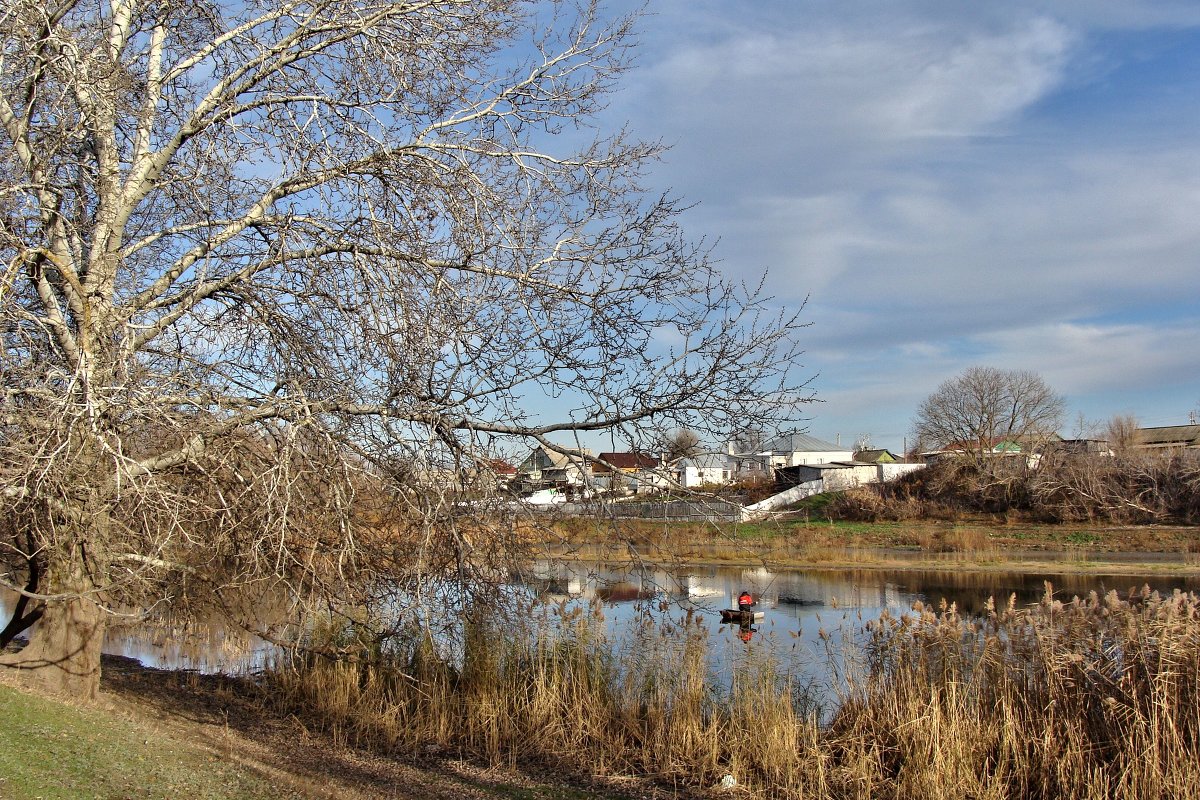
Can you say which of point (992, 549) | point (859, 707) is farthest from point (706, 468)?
point (992, 549)

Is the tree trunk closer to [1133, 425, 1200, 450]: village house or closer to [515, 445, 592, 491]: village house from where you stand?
[515, 445, 592, 491]: village house

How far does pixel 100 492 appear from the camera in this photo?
22.1ft

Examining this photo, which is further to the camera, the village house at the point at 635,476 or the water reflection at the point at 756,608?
the water reflection at the point at 756,608

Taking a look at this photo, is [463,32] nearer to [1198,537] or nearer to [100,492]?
[100,492]

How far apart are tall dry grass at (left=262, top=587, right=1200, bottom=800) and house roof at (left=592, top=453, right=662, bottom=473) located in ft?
7.67

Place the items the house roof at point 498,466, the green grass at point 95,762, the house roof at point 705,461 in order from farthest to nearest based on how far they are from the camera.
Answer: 1. the house roof at point 705,461
2. the house roof at point 498,466
3. the green grass at point 95,762

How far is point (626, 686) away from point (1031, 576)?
22.9 meters

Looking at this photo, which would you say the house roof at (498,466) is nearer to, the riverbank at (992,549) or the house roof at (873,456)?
the riverbank at (992,549)

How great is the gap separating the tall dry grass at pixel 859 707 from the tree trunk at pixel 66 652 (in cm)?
239

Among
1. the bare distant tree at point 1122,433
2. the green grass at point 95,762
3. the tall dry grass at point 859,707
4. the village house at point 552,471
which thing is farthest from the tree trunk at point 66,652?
the bare distant tree at point 1122,433

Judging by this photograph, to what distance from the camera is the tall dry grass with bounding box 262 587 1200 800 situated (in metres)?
7.32

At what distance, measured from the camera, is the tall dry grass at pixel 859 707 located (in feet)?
24.0

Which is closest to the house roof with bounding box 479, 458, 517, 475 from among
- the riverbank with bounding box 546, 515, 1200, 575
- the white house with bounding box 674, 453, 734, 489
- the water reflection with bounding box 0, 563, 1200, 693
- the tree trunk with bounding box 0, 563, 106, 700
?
the water reflection with bounding box 0, 563, 1200, 693

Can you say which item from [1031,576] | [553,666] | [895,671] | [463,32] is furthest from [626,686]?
[1031,576]
